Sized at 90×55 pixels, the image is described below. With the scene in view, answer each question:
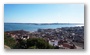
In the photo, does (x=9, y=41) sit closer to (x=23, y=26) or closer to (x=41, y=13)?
(x=23, y=26)

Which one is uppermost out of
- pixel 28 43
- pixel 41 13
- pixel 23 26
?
pixel 41 13

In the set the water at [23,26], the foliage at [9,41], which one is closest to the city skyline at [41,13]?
the water at [23,26]

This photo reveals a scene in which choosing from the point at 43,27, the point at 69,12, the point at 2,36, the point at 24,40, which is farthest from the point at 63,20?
the point at 2,36

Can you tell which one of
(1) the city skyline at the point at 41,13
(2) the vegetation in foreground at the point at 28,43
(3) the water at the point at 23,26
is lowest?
(2) the vegetation in foreground at the point at 28,43

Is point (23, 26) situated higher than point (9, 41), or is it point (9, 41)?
point (23, 26)

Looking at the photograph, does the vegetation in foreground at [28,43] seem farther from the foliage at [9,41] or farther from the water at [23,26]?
the water at [23,26]

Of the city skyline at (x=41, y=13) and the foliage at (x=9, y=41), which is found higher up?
the city skyline at (x=41, y=13)

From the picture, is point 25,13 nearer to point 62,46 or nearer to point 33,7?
point 33,7

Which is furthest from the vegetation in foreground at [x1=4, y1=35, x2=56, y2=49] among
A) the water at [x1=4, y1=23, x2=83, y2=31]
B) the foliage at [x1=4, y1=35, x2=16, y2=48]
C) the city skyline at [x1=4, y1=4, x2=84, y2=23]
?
the city skyline at [x1=4, y1=4, x2=84, y2=23]

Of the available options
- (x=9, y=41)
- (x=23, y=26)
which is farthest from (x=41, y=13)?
(x=9, y=41)
